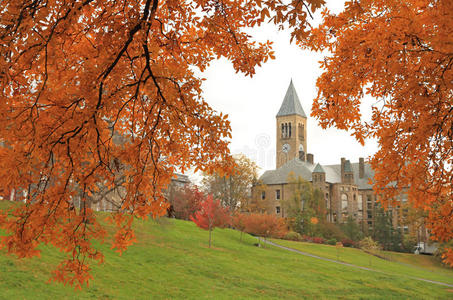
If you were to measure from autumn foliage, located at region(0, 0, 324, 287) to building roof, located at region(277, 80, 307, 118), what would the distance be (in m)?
88.2

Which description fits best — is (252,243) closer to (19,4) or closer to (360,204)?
(19,4)

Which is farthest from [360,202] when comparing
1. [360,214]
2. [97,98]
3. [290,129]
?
[97,98]

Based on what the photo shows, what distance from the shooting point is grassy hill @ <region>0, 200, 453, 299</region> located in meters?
11.7

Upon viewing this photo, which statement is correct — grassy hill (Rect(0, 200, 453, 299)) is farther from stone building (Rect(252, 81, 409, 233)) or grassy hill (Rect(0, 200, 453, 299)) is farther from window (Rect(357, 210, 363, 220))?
window (Rect(357, 210, 363, 220))

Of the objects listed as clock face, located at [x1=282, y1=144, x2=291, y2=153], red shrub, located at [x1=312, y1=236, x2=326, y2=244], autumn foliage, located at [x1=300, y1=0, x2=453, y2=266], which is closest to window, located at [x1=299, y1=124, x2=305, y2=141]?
clock face, located at [x1=282, y1=144, x2=291, y2=153]

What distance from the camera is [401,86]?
5723mm

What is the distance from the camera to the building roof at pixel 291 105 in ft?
305

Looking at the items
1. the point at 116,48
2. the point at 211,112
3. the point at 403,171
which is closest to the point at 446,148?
the point at 403,171

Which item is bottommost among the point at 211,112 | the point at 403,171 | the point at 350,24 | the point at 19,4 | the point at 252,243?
the point at 252,243

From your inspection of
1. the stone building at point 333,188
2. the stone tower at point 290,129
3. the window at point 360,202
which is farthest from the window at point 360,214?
the stone tower at point 290,129

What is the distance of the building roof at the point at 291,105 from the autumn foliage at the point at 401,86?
86262 mm

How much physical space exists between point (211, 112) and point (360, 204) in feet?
224

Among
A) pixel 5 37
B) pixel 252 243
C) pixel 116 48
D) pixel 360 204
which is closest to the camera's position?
pixel 5 37

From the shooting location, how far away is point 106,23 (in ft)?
15.5
